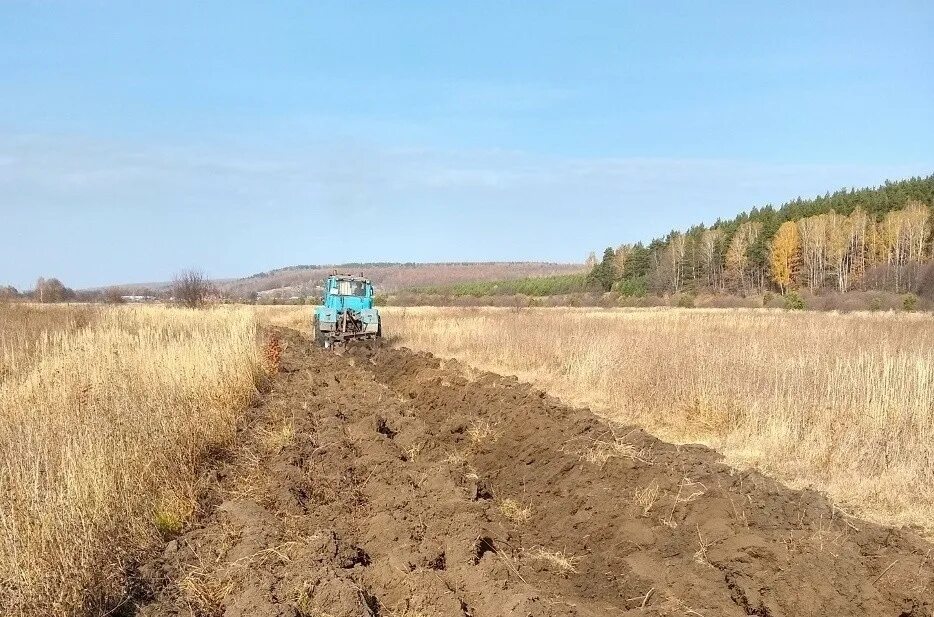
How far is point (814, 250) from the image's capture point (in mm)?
61562

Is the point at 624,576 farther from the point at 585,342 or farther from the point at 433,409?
the point at 585,342

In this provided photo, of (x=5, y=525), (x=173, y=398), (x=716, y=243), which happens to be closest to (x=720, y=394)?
(x=173, y=398)

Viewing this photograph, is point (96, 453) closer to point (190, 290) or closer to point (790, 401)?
point (790, 401)

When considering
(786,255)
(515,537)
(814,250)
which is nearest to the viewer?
(515,537)

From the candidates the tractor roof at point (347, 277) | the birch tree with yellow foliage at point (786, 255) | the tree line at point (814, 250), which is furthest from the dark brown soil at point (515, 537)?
the birch tree with yellow foliage at point (786, 255)

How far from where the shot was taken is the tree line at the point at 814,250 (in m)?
55.6

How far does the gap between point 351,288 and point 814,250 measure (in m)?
53.9

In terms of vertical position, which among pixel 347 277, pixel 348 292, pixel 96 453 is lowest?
pixel 96 453

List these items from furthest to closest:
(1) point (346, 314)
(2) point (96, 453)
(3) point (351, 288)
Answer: (3) point (351, 288), (1) point (346, 314), (2) point (96, 453)

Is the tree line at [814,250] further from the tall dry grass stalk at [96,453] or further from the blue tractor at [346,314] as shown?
the tall dry grass stalk at [96,453]

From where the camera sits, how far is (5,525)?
404 centimetres

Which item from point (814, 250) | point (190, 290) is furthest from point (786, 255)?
point (190, 290)

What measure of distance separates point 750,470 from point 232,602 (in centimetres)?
515

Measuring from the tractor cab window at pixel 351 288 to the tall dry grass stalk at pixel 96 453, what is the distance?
36.3ft
